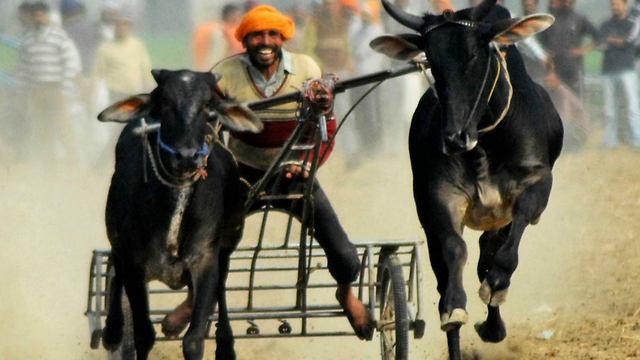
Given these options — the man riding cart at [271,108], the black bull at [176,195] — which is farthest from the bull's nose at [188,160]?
the man riding cart at [271,108]

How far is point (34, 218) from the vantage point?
1427cm

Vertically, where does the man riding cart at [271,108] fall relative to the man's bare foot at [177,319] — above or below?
above

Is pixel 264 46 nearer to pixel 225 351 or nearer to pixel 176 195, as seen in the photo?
pixel 176 195

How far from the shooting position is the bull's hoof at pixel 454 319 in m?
6.73

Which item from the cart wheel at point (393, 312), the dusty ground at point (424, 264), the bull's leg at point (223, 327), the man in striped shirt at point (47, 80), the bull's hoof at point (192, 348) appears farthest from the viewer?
the man in striped shirt at point (47, 80)

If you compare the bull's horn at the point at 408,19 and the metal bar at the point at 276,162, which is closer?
the bull's horn at the point at 408,19

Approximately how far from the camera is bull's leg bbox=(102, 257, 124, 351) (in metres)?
7.80

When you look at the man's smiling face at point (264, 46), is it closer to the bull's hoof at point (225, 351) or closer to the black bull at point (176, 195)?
the black bull at point (176, 195)

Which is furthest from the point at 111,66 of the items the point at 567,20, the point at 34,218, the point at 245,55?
the point at 245,55

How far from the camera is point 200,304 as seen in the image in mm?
6969

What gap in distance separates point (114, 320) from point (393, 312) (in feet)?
6.00

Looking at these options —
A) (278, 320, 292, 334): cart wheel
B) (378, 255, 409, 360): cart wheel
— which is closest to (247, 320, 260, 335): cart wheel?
(278, 320, 292, 334): cart wheel

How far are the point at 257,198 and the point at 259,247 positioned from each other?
0.39 meters

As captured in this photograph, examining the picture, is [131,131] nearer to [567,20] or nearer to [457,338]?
[457,338]
